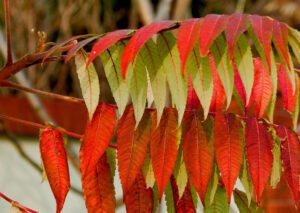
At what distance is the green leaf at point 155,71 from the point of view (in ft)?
2.72

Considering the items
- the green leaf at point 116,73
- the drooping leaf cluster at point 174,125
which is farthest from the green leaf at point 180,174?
the green leaf at point 116,73

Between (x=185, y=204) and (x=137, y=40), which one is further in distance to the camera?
(x=185, y=204)

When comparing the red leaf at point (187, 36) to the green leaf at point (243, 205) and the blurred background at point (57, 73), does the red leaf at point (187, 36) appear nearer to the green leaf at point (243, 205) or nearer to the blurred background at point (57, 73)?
the green leaf at point (243, 205)

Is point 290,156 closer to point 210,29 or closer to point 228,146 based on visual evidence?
point 228,146

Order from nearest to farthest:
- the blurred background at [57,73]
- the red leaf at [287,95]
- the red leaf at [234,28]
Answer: the red leaf at [234,28]
the red leaf at [287,95]
the blurred background at [57,73]

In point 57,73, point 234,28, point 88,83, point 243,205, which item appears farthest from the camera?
point 57,73

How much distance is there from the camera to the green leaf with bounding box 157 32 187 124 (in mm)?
817

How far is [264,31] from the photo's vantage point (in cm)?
76

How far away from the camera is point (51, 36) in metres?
2.91

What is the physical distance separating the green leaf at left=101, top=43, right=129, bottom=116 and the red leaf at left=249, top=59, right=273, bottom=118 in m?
0.20

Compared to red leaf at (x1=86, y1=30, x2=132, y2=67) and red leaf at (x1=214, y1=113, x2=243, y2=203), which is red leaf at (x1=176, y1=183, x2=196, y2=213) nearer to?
red leaf at (x1=214, y1=113, x2=243, y2=203)

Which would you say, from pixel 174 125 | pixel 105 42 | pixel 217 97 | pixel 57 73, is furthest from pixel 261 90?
pixel 57 73

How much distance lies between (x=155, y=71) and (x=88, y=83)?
87 millimetres

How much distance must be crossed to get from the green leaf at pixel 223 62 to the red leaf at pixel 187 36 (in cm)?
5
